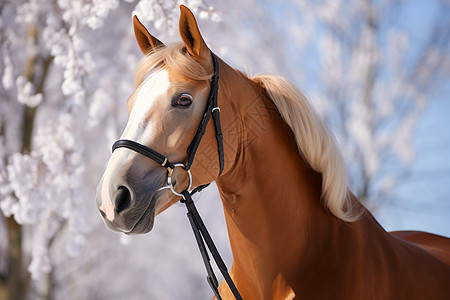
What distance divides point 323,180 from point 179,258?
8815 millimetres

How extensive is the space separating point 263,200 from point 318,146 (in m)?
0.39

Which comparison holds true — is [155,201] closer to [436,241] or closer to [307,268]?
[307,268]

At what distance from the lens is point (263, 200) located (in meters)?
2.05

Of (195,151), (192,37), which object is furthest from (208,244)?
(192,37)

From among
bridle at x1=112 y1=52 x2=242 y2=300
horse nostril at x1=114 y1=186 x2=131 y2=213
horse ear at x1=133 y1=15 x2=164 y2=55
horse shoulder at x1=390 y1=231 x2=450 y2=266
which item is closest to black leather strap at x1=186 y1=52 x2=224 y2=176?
bridle at x1=112 y1=52 x2=242 y2=300

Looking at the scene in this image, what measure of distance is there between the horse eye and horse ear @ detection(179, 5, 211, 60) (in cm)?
21

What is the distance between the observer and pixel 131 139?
176 centimetres

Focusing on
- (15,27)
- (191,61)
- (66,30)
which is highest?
(191,61)

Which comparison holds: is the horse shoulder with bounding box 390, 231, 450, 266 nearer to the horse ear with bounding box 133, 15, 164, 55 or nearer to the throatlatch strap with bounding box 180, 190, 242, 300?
the throatlatch strap with bounding box 180, 190, 242, 300

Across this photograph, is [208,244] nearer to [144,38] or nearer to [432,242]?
[144,38]

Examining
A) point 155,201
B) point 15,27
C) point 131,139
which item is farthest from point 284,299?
point 15,27

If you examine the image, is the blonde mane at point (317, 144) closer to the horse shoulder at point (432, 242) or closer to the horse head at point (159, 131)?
the horse head at point (159, 131)

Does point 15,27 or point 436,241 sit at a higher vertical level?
point 436,241

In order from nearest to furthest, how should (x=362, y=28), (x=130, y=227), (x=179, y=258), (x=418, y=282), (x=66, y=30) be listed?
1. (x=130, y=227)
2. (x=418, y=282)
3. (x=66, y=30)
4. (x=362, y=28)
5. (x=179, y=258)
